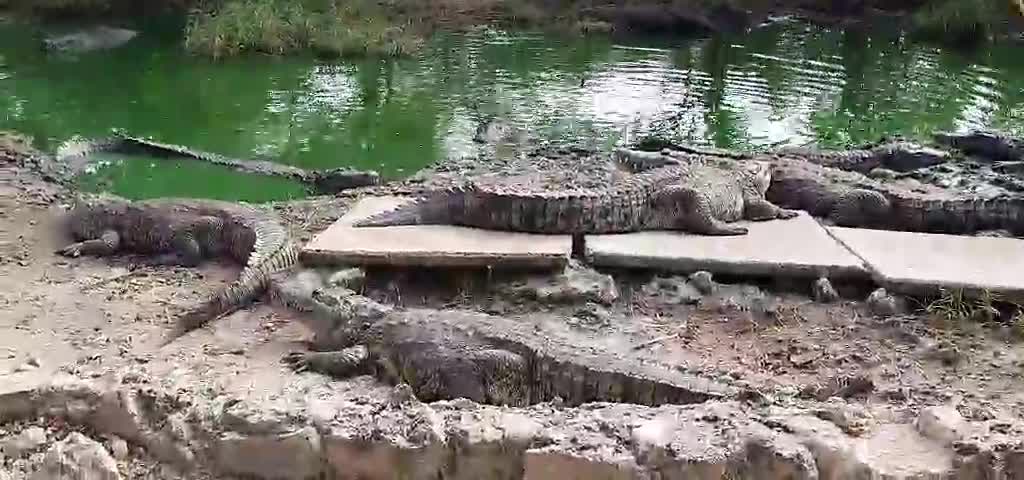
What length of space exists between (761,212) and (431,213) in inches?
75.3

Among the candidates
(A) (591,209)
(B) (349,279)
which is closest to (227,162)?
Answer: (B) (349,279)

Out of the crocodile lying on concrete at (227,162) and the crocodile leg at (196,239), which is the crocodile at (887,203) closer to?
the crocodile lying on concrete at (227,162)

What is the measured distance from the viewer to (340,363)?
4145 mm

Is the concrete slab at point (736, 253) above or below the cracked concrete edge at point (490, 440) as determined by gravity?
above

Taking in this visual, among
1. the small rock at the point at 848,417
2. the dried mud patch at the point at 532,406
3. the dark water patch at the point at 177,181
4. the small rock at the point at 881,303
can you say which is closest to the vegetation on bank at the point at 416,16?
the dark water patch at the point at 177,181

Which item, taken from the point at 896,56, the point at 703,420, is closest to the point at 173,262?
the point at 703,420

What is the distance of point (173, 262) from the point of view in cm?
592

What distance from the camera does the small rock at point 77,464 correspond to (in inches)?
127

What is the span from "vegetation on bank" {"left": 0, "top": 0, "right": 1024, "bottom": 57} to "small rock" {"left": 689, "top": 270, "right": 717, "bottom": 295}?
38.5 feet

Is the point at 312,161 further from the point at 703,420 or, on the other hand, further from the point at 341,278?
the point at 703,420

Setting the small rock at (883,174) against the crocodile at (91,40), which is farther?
the crocodile at (91,40)

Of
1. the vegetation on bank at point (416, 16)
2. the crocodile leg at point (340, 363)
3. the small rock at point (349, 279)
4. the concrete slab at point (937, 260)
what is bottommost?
the crocodile leg at point (340, 363)

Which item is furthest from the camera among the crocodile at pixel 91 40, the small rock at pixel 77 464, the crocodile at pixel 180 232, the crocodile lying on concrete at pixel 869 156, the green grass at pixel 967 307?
the crocodile at pixel 91 40

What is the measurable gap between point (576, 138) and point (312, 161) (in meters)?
2.63
